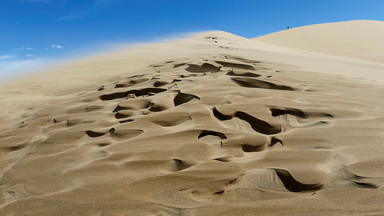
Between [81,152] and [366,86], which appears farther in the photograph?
[366,86]

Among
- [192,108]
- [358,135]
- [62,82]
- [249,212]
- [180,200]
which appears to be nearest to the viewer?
[249,212]

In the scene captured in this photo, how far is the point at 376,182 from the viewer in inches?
49.1

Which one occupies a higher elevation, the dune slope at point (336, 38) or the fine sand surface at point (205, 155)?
the dune slope at point (336, 38)

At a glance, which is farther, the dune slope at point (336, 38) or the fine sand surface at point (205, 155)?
the dune slope at point (336, 38)

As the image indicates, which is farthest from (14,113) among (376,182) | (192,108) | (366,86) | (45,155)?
(366,86)

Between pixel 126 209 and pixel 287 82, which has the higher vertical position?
pixel 287 82

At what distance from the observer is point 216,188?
1353 millimetres

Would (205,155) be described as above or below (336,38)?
below

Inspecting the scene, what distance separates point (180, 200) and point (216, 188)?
0.56 ft

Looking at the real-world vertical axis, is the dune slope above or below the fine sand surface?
above

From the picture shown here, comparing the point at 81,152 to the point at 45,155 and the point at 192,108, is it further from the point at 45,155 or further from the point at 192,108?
the point at 192,108

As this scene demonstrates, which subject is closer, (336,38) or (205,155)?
(205,155)

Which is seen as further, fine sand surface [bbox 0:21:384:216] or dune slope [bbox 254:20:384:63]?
dune slope [bbox 254:20:384:63]

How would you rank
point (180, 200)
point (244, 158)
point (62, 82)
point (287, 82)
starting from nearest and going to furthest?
1. point (180, 200)
2. point (244, 158)
3. point (287, 82)
4. point (62, 82)
